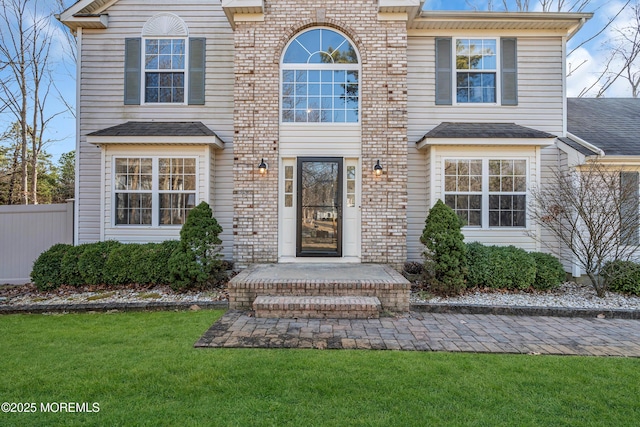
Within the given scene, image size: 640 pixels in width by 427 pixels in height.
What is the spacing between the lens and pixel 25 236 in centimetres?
773

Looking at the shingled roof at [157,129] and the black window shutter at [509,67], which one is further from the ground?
the black window shutter at [509,67]

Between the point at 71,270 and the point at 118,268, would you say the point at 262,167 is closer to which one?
the point at 118,268

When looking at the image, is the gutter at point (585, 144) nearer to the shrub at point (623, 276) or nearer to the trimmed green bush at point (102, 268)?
the shrub at point (623, 276)

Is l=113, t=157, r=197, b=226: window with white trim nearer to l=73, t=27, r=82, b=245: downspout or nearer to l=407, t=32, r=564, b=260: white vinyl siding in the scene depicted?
l=73, t=27, r=82, b=245: downspout

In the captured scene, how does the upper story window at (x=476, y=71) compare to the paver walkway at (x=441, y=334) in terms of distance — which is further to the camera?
the upper story window at (x=476, y=71)

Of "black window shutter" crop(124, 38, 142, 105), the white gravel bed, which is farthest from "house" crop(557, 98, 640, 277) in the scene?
"black window shutter" crop(124, 38, 142, 105)

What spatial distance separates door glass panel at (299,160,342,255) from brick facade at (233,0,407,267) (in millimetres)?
567

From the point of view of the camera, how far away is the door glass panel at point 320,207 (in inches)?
278

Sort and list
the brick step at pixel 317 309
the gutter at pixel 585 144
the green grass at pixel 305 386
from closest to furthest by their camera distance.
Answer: the green grass at pixel 305 386 < the brick step at pixel 317 309 < the gutter at pixel 585 144

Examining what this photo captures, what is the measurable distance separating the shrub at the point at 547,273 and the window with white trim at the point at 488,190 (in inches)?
47.5

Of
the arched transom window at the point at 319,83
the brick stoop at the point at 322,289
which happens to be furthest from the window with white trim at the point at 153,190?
the brick stoop at the point at 322,289

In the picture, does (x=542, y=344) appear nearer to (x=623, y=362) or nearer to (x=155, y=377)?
(x=623, y=362)

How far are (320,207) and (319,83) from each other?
109 inches

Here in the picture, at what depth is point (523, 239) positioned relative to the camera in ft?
24.4
